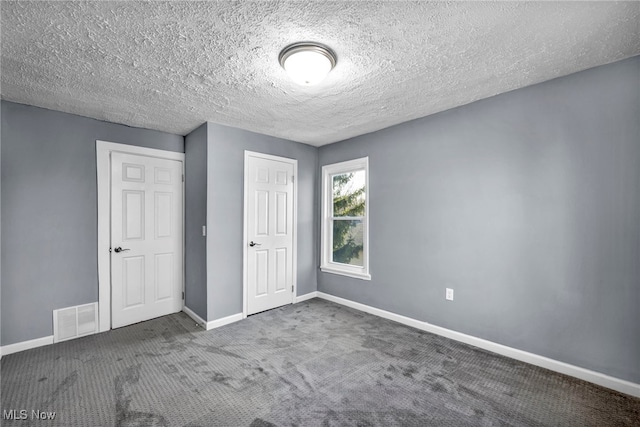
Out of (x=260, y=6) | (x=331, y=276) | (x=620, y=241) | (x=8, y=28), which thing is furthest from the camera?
(x=331, y=276)

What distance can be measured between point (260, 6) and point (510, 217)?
2.61 m

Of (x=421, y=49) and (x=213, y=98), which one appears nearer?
(x=421, y=49)

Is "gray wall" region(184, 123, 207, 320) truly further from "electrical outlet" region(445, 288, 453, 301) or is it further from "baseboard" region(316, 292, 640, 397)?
"electrical outlet" region(445, 288, 453, 301)

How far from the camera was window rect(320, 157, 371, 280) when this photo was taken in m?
3.91

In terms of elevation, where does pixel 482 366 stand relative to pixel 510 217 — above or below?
below

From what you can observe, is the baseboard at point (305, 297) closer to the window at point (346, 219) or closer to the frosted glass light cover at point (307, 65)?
the window at point (346, 219)

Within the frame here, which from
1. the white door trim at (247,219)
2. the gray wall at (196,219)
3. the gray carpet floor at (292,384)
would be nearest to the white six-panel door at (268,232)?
the white door trim at (247,219)

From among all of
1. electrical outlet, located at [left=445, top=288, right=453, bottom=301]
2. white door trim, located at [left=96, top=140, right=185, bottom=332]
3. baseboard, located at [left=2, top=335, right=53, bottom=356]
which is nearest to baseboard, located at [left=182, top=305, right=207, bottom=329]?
white door trim, located at [left=96, top=140, right=185, bottom=332]

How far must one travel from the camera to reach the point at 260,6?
1.52 meters

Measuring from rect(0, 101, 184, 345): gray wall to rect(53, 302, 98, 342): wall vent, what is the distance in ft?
0.18

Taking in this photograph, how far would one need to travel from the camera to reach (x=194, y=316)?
139 inches

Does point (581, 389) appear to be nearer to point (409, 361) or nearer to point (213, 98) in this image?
point (409, 361)

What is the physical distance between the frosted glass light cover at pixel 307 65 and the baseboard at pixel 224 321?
2.80 m

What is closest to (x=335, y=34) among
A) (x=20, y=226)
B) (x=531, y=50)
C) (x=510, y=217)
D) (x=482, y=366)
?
(x=531, y=50)
